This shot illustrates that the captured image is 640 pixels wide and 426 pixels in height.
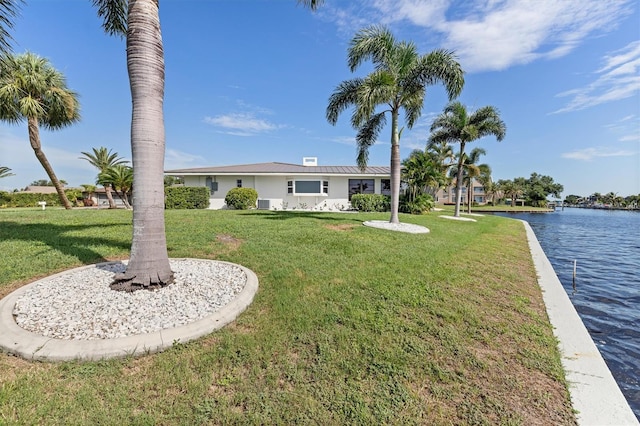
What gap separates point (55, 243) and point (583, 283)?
46.4 ft

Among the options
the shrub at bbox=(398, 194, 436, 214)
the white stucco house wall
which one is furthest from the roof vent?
the shrub at bbox=(398, 194, 436, 214)

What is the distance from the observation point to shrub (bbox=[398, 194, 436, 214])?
21166mm

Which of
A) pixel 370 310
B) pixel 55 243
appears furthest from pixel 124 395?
pixel 55 243

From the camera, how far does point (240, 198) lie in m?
19.8

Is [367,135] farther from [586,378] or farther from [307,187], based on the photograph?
[586,378]

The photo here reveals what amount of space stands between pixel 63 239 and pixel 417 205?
20.0 meters

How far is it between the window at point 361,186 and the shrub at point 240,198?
25.9ft

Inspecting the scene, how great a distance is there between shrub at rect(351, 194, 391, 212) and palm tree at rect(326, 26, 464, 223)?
8.64 m

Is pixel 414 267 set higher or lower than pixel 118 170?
lower

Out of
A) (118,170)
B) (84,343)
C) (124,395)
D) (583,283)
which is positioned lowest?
(583,283)

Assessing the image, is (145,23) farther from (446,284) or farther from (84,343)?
(446,284)

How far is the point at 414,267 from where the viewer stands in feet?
20.0

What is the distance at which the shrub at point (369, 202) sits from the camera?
811 inches

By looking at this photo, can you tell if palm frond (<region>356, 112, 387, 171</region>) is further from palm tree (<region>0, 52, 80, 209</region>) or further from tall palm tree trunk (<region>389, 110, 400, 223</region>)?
palm tree (<region>0, 52, 80, 209</region>)
